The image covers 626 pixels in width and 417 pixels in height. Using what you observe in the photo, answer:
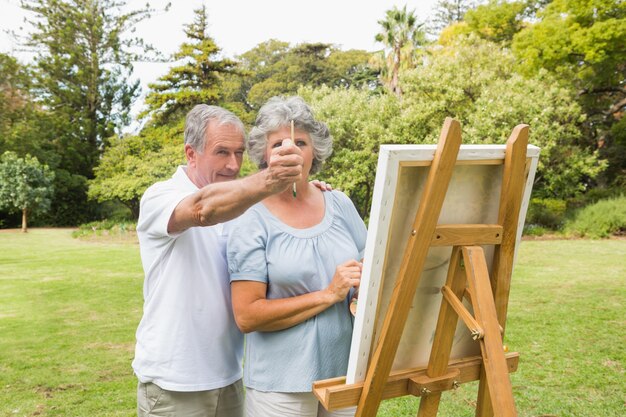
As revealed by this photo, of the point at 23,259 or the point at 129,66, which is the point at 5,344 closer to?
the point at 23,259

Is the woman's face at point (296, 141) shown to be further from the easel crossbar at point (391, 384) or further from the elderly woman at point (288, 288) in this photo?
the easel crossbar at point (391, 384)

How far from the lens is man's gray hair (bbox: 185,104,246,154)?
210cm

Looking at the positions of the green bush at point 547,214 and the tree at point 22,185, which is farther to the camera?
the tree at point 22,185

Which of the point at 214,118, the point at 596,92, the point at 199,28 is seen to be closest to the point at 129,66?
the point at 199,28

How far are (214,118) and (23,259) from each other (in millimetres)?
14898

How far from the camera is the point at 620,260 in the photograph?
1207cm

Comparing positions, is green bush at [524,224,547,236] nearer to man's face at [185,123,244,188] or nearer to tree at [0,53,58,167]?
man's face at [185,123,244,188]

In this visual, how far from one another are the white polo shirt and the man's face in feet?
0.27

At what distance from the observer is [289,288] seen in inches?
78.0

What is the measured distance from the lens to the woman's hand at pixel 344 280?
6.14ft

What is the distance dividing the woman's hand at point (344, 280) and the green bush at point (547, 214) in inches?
679

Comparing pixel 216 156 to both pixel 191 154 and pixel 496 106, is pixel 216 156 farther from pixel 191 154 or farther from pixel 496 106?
pixel 496 106

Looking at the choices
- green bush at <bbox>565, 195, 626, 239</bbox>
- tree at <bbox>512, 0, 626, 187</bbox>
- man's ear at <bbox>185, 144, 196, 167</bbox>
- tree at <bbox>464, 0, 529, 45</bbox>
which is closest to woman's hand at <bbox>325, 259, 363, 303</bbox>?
man's ear at <bbox>185, 144, 196, 167</bbox>

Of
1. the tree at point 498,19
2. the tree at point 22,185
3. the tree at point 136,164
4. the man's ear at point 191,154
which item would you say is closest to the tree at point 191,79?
the tree at point 136,164
